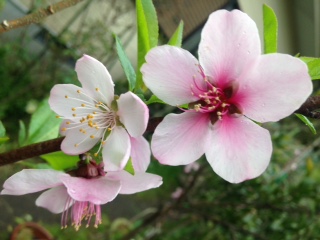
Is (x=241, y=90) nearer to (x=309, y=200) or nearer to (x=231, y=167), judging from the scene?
(x=231, y=167)

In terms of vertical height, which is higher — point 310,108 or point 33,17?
point 33,17

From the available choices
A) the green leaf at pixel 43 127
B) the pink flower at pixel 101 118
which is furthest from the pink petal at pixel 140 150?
the green leaf at pixel 43 127

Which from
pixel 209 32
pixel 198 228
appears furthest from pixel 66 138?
pixel 198 228

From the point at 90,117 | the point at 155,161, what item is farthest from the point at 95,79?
the point at 155,161

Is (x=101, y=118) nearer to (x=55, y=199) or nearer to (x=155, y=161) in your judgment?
(x=55, y=199)

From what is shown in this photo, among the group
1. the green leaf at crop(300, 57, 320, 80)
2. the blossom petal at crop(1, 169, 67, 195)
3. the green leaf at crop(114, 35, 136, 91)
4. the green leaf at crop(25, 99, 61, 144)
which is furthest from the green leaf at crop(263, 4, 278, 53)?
the green leaf at crop(25, 99, 61, 144)

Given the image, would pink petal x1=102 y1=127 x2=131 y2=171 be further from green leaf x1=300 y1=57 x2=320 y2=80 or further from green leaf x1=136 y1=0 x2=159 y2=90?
green leaf x1=300 y1=57 x2=320 y2=80
